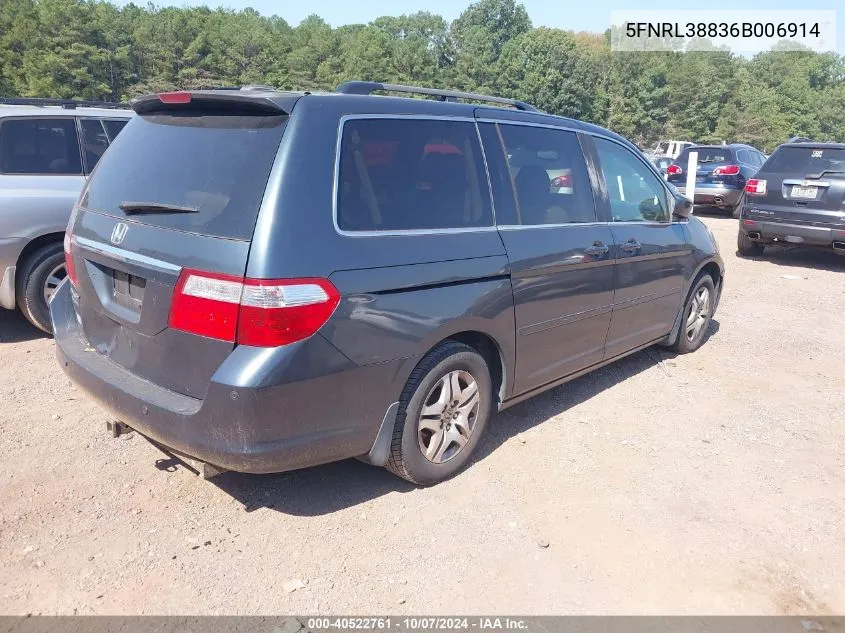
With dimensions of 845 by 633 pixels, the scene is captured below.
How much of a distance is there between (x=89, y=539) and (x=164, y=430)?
2.14 feet

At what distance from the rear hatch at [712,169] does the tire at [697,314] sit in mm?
10872

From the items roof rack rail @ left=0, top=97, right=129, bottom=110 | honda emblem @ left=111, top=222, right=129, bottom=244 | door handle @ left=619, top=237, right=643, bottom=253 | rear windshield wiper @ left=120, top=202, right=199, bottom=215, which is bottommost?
door handle @ left=619, top=237, right=643, bottom=253

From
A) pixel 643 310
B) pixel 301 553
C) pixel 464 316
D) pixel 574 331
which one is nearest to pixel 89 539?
pixel 301 553

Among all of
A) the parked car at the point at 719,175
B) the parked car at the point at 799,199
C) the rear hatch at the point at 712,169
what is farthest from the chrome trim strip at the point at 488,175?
the rear hatch at the point at 712,169

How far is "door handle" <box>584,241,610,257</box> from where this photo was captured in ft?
13.6

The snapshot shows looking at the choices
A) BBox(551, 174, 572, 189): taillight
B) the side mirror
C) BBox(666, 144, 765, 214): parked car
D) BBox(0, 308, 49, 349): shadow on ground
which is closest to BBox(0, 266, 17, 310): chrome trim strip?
BBox(0, 308, 49, 349): shadow on ground

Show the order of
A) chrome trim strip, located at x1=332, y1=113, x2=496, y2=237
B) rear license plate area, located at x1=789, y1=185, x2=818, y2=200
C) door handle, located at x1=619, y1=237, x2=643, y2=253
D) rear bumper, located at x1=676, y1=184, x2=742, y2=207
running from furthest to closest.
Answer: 1. rear bumper, located at x1=676, y1=184, x2=742, y2=207
2. rear license plate area, located at x1=789, y1=185, x2=818, y2=200
3. door handle, located at x1=619, y1=237, x2=643, y2=253
4. chrome trim strip, located at x1=332, y1=113, x2=496, y2=237

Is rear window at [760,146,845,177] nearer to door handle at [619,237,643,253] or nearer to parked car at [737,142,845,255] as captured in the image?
parked car at [737,142,845,255]

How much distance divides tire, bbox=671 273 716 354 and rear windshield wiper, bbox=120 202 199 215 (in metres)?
4.13

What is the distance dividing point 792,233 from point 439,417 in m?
8.47

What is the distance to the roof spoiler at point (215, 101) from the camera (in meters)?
2.86

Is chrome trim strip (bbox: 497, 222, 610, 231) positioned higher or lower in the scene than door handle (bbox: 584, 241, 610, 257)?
higher

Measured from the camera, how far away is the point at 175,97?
316 cm

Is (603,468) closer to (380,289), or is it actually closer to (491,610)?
(491,610)
